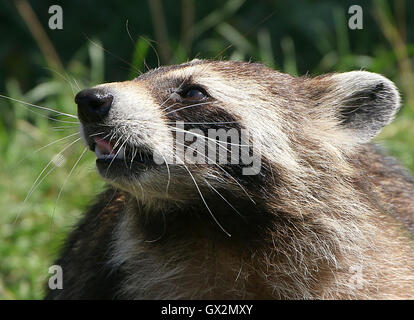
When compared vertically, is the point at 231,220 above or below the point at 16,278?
above

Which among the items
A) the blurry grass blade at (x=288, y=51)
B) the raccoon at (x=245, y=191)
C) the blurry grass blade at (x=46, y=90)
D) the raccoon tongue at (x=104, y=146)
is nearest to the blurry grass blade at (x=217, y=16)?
the blurry grass blade at (x=288, y=51)

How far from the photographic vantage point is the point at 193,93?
4.50 m

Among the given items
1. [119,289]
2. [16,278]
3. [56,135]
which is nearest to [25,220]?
[16,278]

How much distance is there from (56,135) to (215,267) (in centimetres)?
398

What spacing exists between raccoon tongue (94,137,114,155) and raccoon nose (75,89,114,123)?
126 mm

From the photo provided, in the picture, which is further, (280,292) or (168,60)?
(168,60)

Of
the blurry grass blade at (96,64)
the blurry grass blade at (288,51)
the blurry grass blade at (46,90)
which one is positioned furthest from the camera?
the blurry grass blade at (288,51)

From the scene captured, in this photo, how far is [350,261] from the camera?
15.4 ft

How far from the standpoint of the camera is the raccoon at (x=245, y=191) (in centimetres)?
427

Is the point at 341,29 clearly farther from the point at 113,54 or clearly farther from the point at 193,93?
the point at 193,93

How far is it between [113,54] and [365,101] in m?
3.54

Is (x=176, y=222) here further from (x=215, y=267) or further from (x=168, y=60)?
(x=168, y=60)

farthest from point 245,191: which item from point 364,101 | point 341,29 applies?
point 341,29
